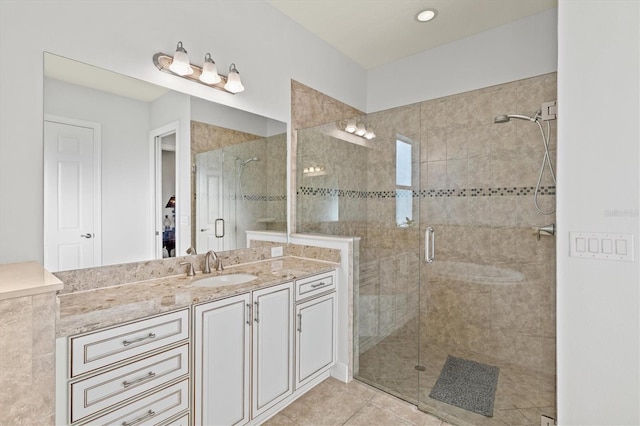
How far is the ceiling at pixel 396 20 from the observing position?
95.7 inches

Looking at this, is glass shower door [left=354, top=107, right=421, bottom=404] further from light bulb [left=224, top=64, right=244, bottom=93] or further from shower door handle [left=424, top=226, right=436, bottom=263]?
light bulb [left=224, top=64, right=244, bottom=93]

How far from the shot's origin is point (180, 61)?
1833 millimetres

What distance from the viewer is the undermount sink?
196cm

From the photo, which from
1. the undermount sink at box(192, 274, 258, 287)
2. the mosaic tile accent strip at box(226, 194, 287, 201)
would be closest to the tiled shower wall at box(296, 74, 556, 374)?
the mosaic tile accent strip at box(226, 194, 287, 201)

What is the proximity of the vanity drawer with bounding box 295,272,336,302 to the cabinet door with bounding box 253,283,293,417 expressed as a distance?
3.3 inches

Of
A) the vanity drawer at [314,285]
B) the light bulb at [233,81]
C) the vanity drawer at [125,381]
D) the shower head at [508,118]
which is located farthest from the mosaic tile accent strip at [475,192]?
the vanity drawer at [125,381]

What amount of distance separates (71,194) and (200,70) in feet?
3.46

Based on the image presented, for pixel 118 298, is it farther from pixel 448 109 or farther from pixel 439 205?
pixel 448 109

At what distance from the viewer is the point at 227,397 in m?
1.62

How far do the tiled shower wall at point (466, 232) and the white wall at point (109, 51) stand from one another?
1.04 meters
